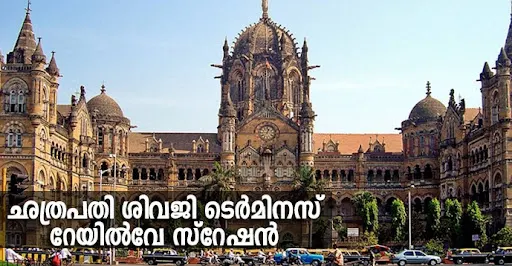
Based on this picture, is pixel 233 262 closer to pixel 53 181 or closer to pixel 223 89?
pixel 53 181

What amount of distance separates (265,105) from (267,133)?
382 cm

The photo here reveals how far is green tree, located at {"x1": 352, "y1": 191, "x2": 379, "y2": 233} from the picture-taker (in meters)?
107

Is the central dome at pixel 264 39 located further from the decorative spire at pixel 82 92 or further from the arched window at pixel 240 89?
the decorative spire at pixel 82 92

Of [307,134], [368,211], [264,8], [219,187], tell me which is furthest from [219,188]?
[264,8]

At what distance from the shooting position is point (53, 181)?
94.8m

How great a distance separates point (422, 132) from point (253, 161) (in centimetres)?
2245

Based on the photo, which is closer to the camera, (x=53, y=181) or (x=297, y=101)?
(x=53, y=181)

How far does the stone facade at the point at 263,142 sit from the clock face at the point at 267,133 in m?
0.15

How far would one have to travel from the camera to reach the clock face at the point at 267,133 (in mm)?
116375

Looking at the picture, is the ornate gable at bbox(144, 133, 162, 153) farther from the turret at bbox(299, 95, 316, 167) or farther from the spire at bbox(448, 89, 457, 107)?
the spire at bbox(448, 89, 457, 107)

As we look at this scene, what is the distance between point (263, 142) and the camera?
11619 centimetres

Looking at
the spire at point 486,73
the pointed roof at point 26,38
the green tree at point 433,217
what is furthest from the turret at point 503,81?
the pointed roof at point 26,38

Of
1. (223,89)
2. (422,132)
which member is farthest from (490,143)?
(223,89)

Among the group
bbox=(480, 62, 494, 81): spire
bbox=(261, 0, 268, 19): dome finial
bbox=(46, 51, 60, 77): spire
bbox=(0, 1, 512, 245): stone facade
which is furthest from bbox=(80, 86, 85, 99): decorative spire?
bbox=(480, 62, 494, 81): spire
